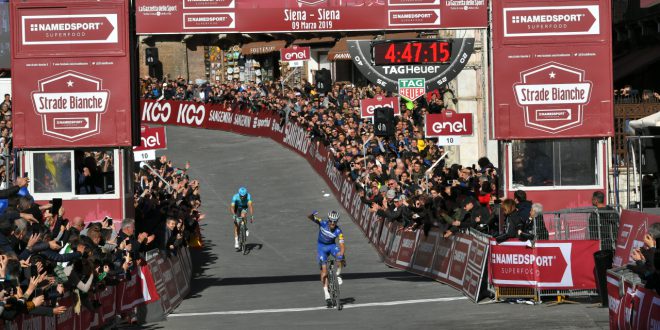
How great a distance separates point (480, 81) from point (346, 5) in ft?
53.9

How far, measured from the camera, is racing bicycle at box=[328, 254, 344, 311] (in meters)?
22.5

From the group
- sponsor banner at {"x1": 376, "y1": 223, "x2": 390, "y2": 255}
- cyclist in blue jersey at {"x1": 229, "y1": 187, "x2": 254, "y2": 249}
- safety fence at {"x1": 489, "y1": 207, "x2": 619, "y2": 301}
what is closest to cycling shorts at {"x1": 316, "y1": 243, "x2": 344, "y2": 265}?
safety fence at {"x1": 489, "y1": 207, "x2": 619, "y2": 301}

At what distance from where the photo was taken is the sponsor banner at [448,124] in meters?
31.3

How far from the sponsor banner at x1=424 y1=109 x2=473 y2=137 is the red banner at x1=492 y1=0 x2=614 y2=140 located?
699cm

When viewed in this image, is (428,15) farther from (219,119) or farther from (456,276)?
(219,119)

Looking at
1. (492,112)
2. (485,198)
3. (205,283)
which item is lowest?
(205,283)

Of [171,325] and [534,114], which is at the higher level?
[534,114]

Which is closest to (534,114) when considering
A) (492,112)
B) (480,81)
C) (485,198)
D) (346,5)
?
(492,112)

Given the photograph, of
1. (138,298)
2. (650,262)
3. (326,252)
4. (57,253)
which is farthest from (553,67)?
(57,253)

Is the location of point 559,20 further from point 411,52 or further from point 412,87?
point 412,87

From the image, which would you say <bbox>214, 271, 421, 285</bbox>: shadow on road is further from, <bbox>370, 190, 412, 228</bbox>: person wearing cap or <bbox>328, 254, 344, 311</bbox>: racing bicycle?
<bbox>328, 254, 344, 311</bbox>: racing bicycle

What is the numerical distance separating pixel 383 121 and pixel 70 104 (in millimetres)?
10270

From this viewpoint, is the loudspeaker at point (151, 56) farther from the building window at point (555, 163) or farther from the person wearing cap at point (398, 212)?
the building window at point (555, 163)

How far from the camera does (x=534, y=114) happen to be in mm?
24312
